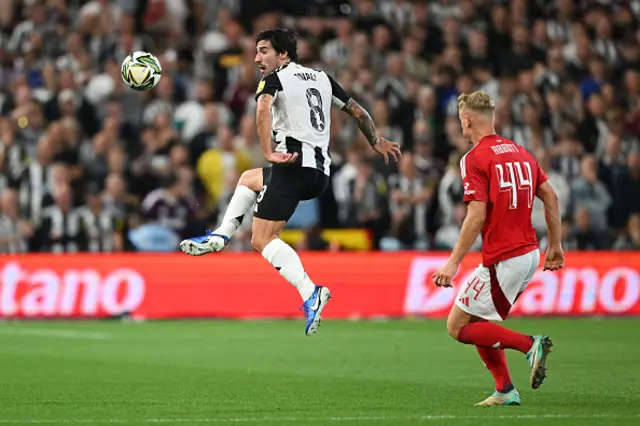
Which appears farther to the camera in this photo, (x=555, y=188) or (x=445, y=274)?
(x=555, y=188)

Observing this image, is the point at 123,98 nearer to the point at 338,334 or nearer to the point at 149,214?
the point at 149,214

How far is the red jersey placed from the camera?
9.29 m

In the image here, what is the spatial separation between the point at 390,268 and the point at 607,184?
14.6 feet

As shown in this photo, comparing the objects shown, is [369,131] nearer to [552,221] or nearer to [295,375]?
[552,221]

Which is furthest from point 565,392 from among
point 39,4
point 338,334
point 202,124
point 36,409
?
point 39,4

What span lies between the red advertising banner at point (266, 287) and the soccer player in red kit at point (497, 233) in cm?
988

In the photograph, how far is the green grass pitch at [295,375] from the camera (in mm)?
8938

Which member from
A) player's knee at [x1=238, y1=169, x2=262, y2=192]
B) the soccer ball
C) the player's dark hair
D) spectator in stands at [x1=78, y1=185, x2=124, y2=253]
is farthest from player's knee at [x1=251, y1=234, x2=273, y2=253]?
spectator in stands at [x1=78, y1=185, x2=124, y2=253]

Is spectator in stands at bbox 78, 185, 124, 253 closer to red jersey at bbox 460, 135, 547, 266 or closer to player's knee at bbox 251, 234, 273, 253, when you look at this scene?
player's knee at bbox 251, 234, 273, 253

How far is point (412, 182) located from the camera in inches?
818

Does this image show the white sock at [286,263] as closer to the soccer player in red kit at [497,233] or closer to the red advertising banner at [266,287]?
the soccer player in red kit at [497,233]

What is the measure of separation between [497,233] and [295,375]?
343 centimetres

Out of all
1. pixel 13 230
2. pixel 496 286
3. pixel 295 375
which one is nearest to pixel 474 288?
pixel 496 286

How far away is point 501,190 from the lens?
366 inches
